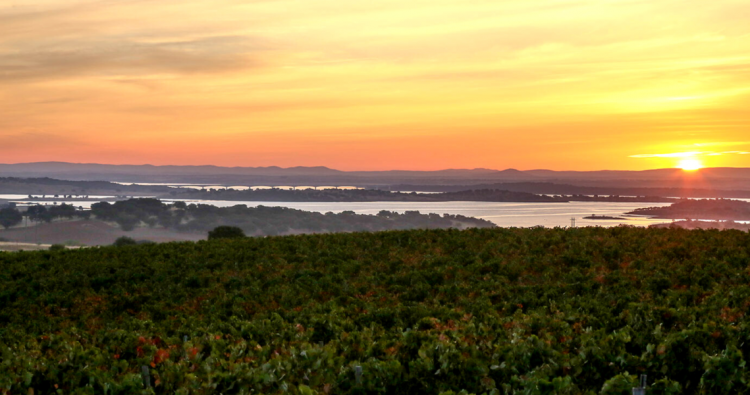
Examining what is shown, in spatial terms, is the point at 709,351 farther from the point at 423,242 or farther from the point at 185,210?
the point at 185,210

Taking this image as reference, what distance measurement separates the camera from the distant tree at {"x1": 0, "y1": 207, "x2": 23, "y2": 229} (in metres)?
146

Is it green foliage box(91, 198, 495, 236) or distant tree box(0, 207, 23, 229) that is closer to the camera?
green foliage box(91, 198, 495, 236)

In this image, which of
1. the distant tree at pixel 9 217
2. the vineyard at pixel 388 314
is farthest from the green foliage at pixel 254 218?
the vineyard at pixel 388 314

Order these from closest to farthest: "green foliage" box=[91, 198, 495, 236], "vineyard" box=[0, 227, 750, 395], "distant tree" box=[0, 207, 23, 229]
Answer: "vineyard" box=[0, 227, 750, 395]
"green foliage" box=[91, 198, 495, 236]
"distant tree" box=[0, 207, 23, 229]

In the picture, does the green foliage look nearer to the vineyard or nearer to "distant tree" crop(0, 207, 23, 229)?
"distant tree" crop(0, 207, 23, 229)

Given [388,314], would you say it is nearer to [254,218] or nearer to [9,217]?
[254,218]

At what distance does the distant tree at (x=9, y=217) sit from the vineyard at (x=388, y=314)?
451 feet

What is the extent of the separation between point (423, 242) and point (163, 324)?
11.3 meters

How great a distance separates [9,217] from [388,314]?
158294 mm

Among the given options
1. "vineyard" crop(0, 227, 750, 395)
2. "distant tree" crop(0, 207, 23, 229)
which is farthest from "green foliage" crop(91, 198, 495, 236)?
"vineyard" crop(0, 227, 750, 395)

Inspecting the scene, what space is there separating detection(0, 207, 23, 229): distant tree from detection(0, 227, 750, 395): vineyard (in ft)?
451

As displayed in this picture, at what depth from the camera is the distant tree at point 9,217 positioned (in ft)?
480

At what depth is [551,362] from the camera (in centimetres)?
922

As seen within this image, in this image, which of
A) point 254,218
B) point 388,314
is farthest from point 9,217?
point 388,314
